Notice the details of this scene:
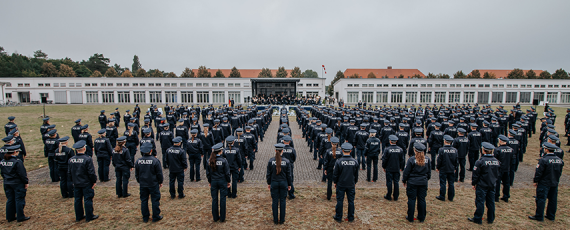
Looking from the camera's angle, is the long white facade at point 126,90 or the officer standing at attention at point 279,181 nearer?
the officer standing at attention at point 279,181

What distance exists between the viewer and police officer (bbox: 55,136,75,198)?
22.5 ft

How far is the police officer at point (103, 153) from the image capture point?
7.91 m

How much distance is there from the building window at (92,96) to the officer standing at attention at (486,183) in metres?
64.8

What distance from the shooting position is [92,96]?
52.4 m

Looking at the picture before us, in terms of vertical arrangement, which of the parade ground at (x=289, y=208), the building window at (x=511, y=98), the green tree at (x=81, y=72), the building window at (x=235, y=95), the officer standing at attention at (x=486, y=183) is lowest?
the parade ground at (x=289, y=208)

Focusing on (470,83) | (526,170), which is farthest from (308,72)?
(526,170)

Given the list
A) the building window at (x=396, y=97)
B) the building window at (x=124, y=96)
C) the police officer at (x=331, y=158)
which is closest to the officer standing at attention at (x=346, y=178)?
the police officer at (x=331, y=158)

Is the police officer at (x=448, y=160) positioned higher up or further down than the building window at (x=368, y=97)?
further down

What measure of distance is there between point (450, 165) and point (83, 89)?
6547 centimetres

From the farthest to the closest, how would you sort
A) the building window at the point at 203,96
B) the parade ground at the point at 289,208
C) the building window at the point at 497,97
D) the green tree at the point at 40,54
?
the green tree at the point at 40,54
the building window at the point at 203,96
the building window at the point at 497,97
the parade ground at the point at 289,208

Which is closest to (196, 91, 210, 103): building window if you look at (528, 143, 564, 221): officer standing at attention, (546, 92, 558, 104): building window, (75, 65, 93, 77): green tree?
(75, 65, 93, 77): green tree

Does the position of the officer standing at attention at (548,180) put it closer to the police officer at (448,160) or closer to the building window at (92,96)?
the police officer at (448,160)

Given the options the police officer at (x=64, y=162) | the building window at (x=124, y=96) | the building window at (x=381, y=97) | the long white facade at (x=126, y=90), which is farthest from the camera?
the building window at (x=381, y=97)

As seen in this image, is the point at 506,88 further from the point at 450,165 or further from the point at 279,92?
the point at 450,165
